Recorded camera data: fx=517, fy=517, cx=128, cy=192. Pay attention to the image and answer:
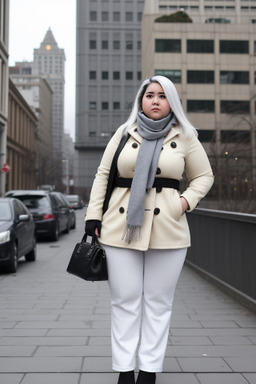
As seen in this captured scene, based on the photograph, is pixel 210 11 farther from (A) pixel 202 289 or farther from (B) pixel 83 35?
(A) pixel 202 289

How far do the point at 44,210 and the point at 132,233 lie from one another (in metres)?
14.3

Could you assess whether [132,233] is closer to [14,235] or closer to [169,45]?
[14,235]

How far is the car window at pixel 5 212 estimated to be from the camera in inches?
405

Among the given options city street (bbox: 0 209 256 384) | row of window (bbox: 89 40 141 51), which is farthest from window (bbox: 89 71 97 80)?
city street (bbox: 0 209 256 384)

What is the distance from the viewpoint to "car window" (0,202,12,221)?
10289 mm

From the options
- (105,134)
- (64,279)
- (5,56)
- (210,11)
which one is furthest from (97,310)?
(105,134)

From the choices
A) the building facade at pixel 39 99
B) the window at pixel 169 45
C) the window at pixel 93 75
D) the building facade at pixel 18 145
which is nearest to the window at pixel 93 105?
the window at pixel 93 75

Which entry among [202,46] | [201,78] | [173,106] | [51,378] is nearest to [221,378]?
[51,378]

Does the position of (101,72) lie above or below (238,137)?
above

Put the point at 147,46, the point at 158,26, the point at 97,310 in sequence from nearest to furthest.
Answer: the point at 97,310 < the point at 158,26 < the point at 147,46

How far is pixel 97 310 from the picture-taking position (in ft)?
20.5

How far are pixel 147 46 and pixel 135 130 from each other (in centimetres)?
6745

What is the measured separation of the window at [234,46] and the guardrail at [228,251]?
193 ft

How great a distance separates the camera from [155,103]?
3.32 m
